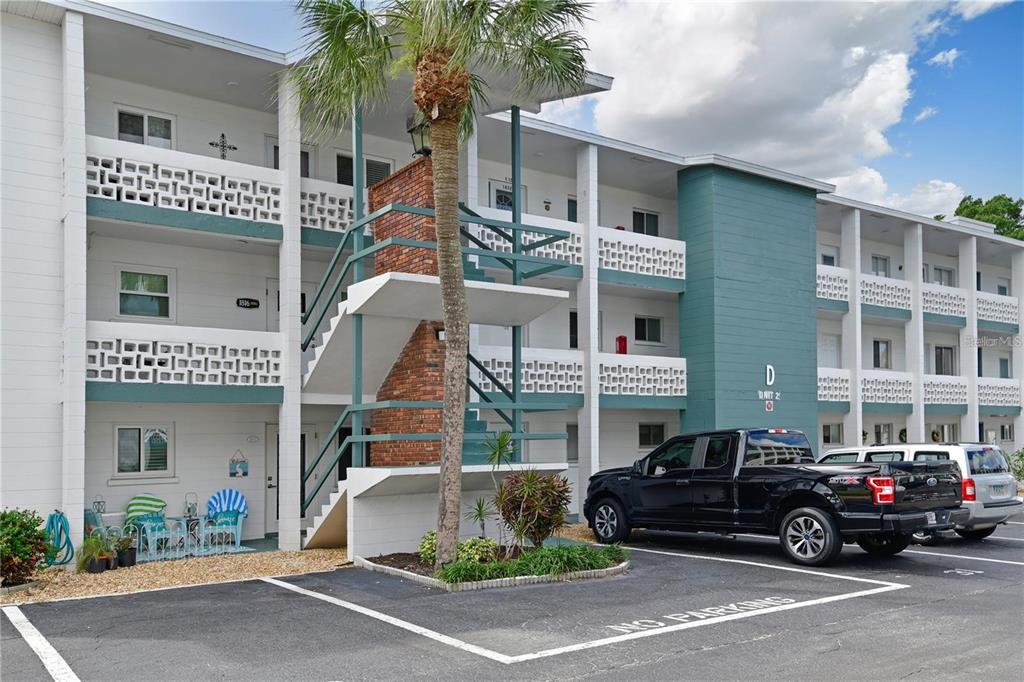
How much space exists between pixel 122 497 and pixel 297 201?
19.2 ft

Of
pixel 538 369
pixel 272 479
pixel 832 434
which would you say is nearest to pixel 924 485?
pixel 538 369

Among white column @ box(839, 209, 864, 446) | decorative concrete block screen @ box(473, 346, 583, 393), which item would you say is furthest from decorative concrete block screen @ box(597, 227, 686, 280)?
white column @ box(839, 209, 864, 446)

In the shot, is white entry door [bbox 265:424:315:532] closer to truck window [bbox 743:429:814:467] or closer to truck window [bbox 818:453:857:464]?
truck window [bbox 743:429:814:467]

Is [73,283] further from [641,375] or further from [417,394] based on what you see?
[641,375]

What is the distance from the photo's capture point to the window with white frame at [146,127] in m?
15.8

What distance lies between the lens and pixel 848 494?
12.3m

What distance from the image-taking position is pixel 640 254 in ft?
67.3

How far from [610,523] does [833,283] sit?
40.3ft

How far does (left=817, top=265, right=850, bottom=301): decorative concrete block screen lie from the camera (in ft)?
79.2

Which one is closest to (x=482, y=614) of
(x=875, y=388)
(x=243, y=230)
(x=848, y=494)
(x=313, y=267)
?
(x=848, y=494)

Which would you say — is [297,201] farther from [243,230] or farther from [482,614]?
[482,614]

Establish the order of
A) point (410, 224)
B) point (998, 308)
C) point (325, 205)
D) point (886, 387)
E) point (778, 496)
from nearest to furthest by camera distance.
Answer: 1. point (778, 496)
2. point (410, 224)
3. point (325, 205)
4. point (886, 387)
5. point (998, 308)

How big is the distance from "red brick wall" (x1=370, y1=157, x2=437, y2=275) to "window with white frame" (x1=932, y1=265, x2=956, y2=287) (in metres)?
22.7

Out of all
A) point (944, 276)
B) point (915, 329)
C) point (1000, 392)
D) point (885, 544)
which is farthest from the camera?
point (944, 276)
